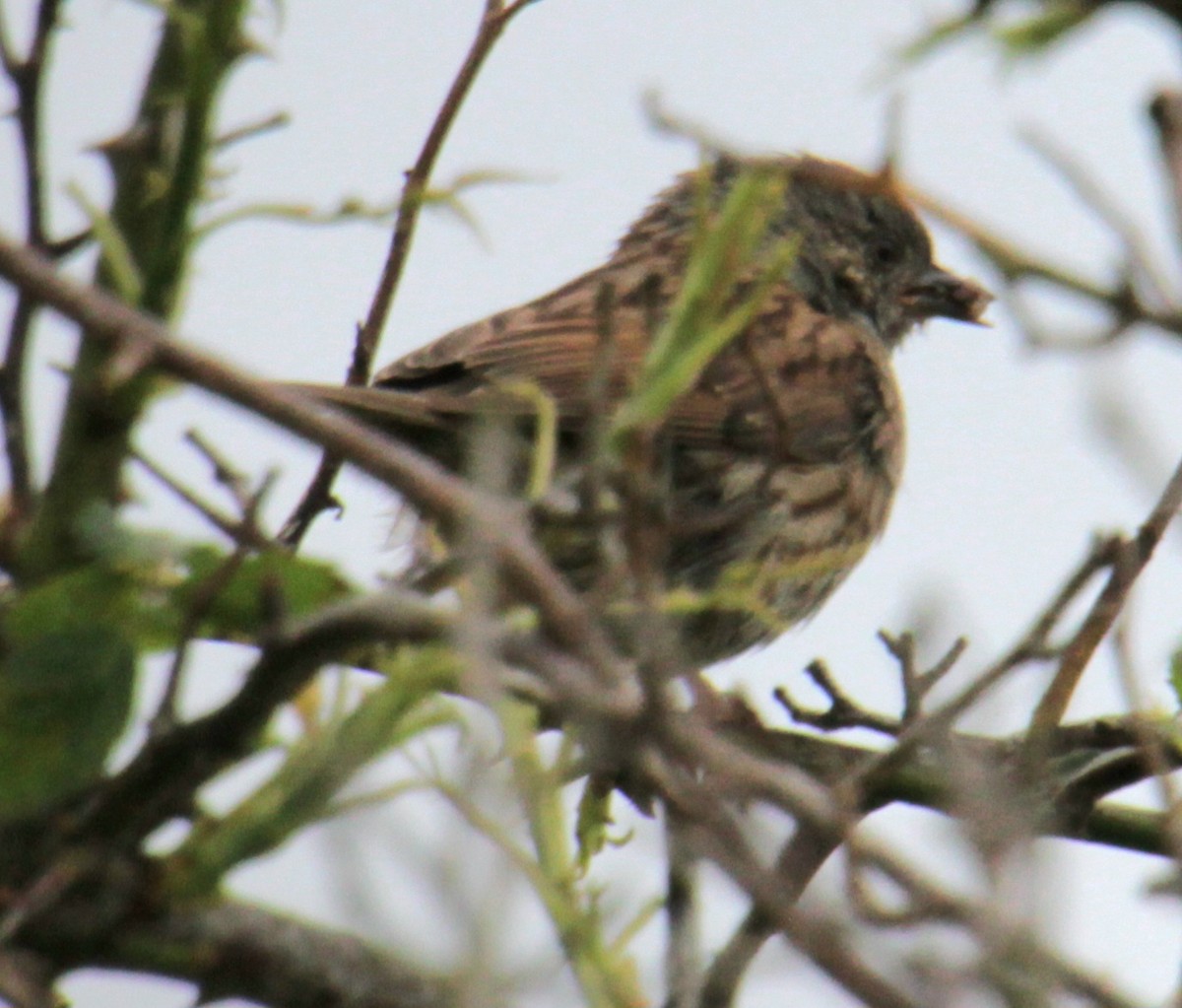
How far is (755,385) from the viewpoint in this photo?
15.0 ft

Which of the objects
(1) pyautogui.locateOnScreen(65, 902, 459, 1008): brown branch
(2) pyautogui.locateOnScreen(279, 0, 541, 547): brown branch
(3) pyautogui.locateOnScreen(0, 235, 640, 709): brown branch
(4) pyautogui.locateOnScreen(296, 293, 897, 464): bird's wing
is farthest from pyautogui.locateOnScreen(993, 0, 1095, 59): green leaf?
(4) pyautogui.locateOnScreen(296, 293, 897, 464): bird's wing

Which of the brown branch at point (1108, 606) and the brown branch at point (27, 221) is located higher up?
the brown branch at point (27, 221)

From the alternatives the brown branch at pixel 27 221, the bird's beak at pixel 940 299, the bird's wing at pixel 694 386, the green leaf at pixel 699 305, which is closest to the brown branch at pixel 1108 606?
the green leaf at pixel 699 305

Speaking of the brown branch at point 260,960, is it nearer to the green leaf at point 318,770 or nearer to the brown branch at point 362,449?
the green leaf at point 318,770

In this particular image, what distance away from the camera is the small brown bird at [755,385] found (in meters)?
3.81

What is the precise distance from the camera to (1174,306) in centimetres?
119

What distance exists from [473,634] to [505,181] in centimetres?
82

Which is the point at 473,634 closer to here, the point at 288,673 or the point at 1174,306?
the point at 288,673

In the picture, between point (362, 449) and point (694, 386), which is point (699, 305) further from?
point (694, 386)

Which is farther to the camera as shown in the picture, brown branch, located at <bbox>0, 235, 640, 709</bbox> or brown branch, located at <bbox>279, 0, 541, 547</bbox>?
brown branch, located at <bbox>279, 0, 541, 547</bbox>

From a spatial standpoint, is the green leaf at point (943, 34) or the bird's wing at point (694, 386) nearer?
the green leaf at point (943, 34)

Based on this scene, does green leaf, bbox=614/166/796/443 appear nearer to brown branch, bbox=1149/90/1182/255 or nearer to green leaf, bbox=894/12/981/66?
green leaf, bbox=894/12/981/66

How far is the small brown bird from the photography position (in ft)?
12.5

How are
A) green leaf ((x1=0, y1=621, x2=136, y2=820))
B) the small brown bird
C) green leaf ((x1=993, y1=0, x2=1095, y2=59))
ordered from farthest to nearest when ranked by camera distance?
1. the small brown bird
2. green leaf ((x1=0, y1=621, x2=136, y2=820))
3. green leaf ((x1=993, y1=0, x2=1095, y2=59))
